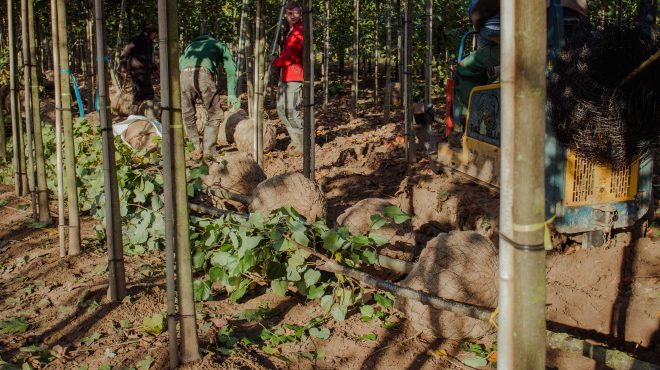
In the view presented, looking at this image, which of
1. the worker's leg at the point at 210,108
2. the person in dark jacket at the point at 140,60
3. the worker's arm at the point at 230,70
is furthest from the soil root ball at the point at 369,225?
the person in dark jacket at the point at 140,60

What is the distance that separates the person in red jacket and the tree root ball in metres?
1.98

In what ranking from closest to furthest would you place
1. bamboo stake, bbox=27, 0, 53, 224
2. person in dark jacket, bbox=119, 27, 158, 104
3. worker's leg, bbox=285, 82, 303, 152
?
bamboo stake, bbox=27, 0, 53, 224, worker's leg, bbox=285, 82, 303, 152, person in dark jacket, bbox=119, 27, 158, 104

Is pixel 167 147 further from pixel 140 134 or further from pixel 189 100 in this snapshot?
pixel 140 134

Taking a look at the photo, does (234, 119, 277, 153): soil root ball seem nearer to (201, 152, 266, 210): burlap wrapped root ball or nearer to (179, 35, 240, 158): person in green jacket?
(179, 35, 240, 158): person in green jacket

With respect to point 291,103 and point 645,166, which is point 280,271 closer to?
point 645,166

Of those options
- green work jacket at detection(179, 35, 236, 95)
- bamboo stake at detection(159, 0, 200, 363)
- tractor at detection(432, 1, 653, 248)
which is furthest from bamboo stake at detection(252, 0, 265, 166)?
bamboo stake at detection(159, 0, 200, 363)

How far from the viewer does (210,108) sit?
9.09 meters

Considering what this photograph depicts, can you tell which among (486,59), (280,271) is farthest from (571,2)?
(280,271)

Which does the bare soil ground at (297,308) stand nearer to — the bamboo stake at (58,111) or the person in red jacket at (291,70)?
the bamboo stake at (58,111)

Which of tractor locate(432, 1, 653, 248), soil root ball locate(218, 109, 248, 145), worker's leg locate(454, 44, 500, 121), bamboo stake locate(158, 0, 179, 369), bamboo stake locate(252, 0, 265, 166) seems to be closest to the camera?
bamboo stake locate(158, 0, 179, 369)

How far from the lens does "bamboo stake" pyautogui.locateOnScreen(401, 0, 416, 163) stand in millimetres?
6973

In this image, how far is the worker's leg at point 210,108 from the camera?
29.3ft

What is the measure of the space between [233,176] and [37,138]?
184cm

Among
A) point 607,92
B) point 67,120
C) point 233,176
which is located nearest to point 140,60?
point 233,176
